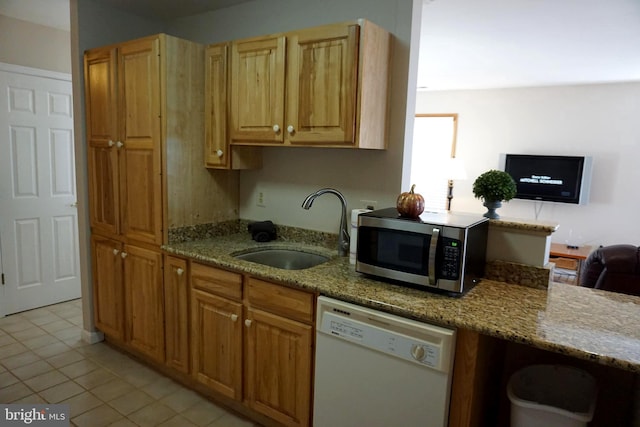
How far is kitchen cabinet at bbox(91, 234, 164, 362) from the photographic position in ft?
8.74

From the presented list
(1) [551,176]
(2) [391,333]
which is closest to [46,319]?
(2) [391,333]

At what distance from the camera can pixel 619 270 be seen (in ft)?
9.02

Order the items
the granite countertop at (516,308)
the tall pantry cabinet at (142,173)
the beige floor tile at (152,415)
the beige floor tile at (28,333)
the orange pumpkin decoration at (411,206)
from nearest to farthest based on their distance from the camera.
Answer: the granite countertop at (516,308) → the orange pumpkin decoration at (411,206) → the beige floor tile at (152,415) → the tall pantry cabinet at (142,173) → the beige floor tile at (28,333)

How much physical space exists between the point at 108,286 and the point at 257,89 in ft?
5.78

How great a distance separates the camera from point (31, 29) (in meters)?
3.54

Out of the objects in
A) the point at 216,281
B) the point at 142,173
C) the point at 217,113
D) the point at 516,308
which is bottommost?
the point at 216,281

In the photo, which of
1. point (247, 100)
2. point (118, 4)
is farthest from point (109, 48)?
point (247, 100)

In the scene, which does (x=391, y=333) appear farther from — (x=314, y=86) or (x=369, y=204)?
(x=314, y=86)

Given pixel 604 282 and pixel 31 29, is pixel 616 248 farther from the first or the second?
pixel 31 29

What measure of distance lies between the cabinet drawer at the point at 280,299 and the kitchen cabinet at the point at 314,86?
0.76 m

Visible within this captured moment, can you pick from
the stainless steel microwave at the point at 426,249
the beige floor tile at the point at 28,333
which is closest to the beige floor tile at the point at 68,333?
the beige floor tile at the point at 28,333

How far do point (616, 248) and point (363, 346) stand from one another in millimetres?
2153
